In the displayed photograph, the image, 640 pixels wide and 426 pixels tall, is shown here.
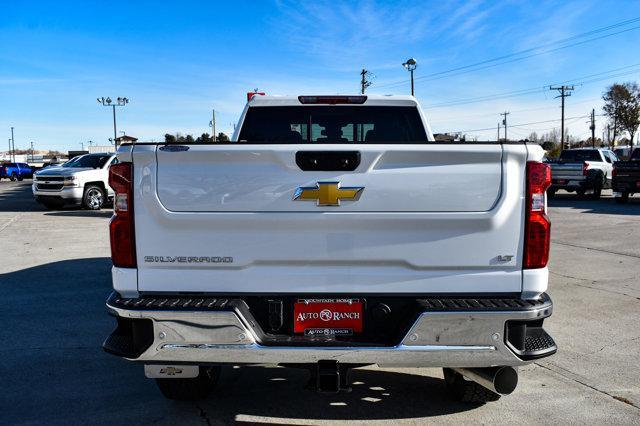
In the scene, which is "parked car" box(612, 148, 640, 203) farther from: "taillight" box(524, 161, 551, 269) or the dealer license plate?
the dealer license plate

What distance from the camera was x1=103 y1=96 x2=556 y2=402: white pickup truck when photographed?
2.79 metres

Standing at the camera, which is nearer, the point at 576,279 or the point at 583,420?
the point at 583,420

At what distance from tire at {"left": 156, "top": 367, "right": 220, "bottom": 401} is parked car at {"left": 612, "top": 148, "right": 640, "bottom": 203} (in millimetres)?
18981

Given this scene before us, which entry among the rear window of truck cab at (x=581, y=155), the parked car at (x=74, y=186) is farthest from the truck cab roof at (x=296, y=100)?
the rear window of truck cab at (x=581, y=155)

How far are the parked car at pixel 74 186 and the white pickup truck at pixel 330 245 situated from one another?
16.1m

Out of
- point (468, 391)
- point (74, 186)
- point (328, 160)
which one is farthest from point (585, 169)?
point (328, 160)

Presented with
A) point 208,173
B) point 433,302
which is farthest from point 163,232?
point 433,302

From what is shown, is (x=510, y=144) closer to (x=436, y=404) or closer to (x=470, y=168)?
(x=470, y=168)

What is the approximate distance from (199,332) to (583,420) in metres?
2.54

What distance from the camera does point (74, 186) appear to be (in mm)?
17547

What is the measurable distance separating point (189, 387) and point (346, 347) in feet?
4.84

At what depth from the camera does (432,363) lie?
9.11 ft

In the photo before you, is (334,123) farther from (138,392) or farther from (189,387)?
(138,392)

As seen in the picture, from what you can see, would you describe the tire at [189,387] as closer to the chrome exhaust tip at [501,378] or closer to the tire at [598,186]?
the chrome exhaust tip at [501,378]
